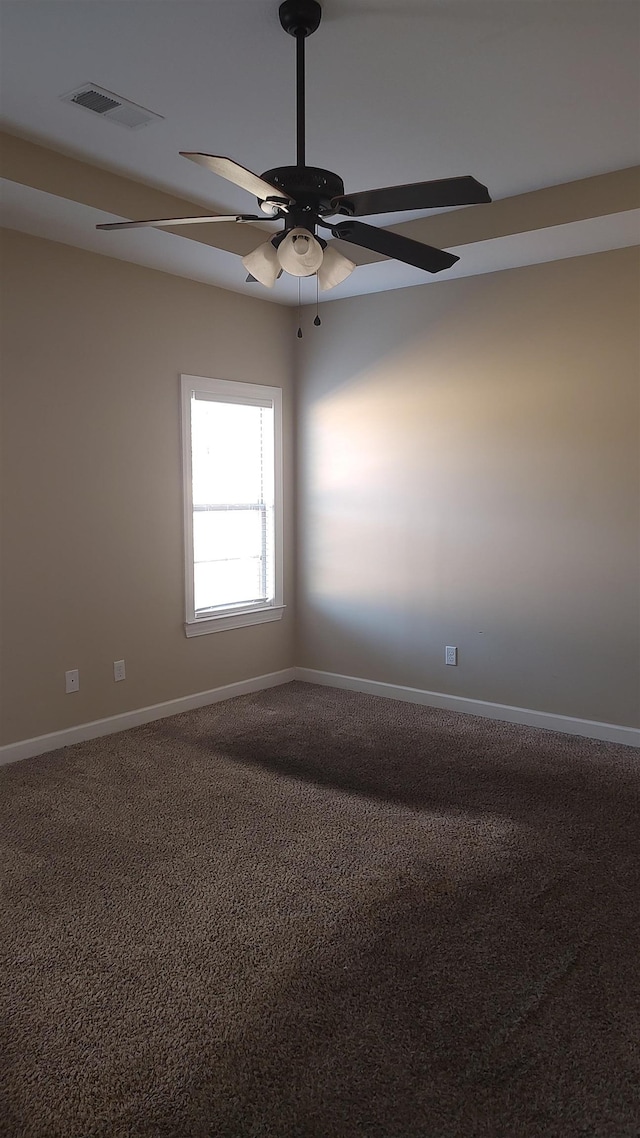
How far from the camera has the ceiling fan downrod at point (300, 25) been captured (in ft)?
Result: 7.95

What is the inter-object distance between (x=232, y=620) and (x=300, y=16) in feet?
11.5

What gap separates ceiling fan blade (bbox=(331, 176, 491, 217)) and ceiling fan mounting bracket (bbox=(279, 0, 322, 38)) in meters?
0.64

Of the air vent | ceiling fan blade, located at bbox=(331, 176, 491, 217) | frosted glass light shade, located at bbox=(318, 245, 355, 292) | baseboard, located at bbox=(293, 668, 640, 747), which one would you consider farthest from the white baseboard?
ceiling fan blade, located at bbox=(331, 176, 491, 217)

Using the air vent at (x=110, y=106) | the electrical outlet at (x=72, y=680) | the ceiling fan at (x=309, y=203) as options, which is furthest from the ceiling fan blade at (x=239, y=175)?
the electrical outlet at (x=72, y=680)

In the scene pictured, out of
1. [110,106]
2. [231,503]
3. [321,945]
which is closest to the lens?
[321,945]

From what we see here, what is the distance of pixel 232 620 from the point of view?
17.2 feet

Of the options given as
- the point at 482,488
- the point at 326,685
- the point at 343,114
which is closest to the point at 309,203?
the point at 343,114

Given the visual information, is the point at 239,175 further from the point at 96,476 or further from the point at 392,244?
the point at 96,476

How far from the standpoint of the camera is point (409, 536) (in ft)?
16.8

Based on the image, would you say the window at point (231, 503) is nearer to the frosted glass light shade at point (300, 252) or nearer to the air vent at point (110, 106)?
the air vent at point (110, 106)

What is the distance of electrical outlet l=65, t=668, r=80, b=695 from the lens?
4.25 meters

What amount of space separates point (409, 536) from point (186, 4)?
10.6 ft

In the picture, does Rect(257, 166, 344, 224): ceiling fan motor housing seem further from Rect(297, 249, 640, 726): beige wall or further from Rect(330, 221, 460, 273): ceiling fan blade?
Rect(297, 249, 640, 726): beige wall

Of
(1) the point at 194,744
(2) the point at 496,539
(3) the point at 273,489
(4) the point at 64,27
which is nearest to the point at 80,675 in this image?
(1) the point at 194,744
